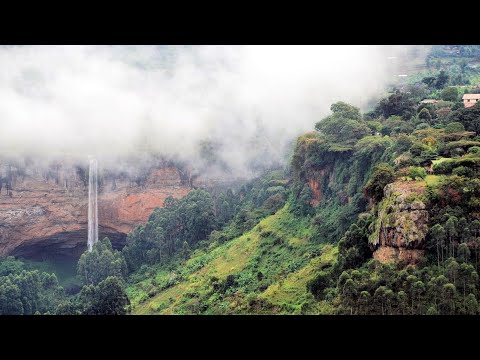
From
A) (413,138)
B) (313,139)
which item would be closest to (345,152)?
(313,139)

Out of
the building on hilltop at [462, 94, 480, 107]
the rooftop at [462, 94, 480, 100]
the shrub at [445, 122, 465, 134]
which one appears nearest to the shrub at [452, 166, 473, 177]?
the shrub at [445, 122, 465, 134]

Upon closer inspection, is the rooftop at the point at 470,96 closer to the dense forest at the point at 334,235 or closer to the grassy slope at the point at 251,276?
the dense forest at the point at 334,235

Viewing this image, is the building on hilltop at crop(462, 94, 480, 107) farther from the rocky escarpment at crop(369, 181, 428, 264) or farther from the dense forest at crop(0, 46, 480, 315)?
the rocky escarpment at crop(369, 181, 428, 264)

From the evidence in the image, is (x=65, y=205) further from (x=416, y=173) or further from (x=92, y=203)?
(x=416, y=173)

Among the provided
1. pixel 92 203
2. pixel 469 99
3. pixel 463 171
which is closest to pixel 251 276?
pixel 463 171

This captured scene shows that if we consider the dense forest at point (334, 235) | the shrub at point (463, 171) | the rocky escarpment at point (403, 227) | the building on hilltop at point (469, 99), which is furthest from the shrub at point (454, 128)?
the building on hilltop at point (469, 99)

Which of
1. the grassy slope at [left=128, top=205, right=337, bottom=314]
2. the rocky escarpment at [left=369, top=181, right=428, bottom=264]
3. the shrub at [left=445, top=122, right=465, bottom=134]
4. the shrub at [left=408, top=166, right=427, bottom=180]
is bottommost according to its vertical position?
the grassy slope at [left=128, top=205, right=337, bottom=314]

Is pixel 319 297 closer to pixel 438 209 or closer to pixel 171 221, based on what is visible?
pixel 438 209
